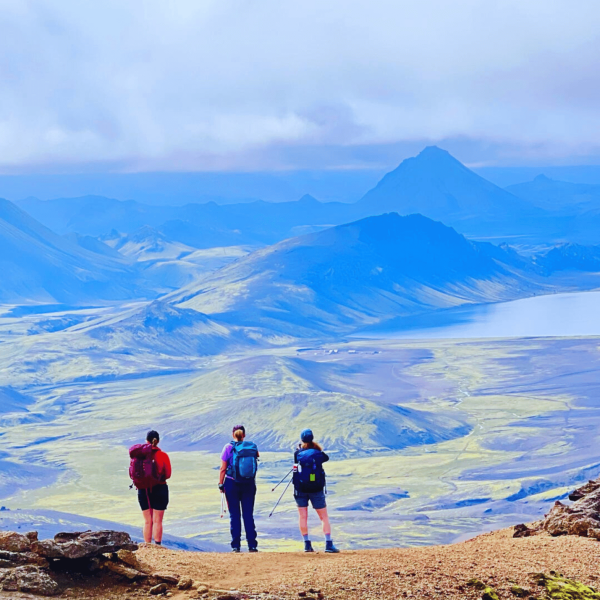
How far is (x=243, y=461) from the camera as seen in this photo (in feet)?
72.8

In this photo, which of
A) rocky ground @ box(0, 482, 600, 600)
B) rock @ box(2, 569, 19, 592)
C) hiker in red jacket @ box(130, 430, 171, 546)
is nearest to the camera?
rock @ box(2, 569, 19, 592)

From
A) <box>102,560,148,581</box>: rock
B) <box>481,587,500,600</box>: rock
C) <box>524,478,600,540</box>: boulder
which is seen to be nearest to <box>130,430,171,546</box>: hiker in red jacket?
<box>102,560,148,581</box>: rock

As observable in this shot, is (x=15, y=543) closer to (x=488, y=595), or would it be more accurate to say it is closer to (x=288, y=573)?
(x=288, y=573)

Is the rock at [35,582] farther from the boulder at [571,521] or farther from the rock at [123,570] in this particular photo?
the boulder at [571,521]

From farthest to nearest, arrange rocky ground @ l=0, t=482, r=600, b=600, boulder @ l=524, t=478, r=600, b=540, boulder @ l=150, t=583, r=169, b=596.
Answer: boulder @ l=524, t=478, r=600, b=540, boulder @ l=150, t=583, r=169, b=596, rocky ground @ l=0, t=482, r=600, b=600

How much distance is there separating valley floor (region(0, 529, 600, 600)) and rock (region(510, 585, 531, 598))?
85 mm

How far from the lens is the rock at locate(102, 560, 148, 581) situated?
1742cm

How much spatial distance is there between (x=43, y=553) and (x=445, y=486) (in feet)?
497

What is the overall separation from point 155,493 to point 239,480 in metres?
1.97

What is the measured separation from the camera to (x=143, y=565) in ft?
60.4

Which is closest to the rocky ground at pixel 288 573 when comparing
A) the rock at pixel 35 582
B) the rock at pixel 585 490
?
the rock at pixel 35 582

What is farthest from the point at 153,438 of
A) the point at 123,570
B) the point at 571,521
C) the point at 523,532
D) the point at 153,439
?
the point at 571,521

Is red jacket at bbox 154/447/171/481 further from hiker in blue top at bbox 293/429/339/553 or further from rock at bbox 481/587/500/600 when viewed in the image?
rock at bbox 481/587/500/600

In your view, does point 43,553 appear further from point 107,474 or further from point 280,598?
point 107,474
